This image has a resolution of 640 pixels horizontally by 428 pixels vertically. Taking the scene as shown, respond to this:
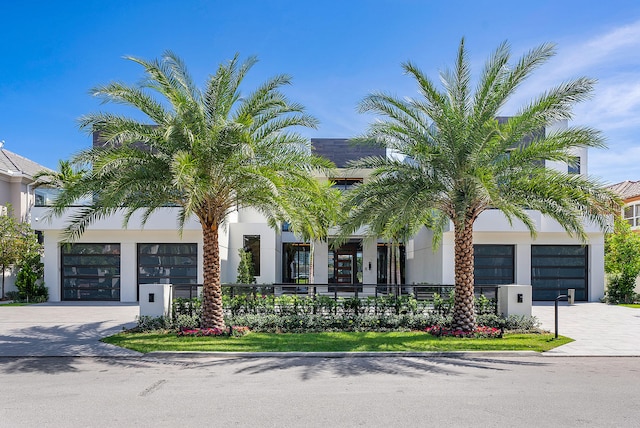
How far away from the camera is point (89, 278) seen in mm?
21500

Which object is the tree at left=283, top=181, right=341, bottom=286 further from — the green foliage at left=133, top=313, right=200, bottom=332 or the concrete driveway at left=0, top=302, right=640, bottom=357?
the concrete driveway at left=0, top=302, right=640, bottom=357

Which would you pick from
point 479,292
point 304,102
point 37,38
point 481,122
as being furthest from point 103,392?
point 37,38

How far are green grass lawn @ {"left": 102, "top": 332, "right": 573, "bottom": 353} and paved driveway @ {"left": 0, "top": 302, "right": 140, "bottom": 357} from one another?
78 cm

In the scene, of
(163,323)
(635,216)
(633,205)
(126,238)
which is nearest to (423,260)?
Answer: (126,238)

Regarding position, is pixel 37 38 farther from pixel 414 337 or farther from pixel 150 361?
pixel 414 337

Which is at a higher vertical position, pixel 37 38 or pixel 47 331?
pixel 37 38

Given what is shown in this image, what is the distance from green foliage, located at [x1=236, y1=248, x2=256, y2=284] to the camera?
860 inches

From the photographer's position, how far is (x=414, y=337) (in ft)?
38.8

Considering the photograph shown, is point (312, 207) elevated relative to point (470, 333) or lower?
elevated

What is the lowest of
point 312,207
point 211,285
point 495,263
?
point 495,263

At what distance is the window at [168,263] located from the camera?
21531 mm

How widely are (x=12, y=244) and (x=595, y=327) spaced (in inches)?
926

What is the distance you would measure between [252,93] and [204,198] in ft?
9.67

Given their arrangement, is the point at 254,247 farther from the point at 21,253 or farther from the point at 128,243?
the point at 21,253
